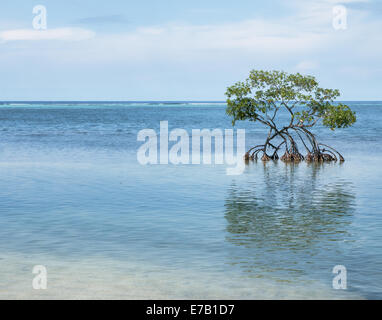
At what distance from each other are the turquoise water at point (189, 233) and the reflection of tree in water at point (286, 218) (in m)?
0.04

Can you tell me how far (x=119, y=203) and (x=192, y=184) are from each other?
5.65 meters

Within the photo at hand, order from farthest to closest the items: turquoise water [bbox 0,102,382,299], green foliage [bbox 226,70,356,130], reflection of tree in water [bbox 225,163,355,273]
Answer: green foliage [bbox 226,70,356,130] → reflection of tree in water [bbox 225,163,355,273] → turquoise water [bbox 0,102,382,299]

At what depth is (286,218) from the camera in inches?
763

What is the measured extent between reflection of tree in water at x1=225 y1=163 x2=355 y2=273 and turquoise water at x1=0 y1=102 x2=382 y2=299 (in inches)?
1.5

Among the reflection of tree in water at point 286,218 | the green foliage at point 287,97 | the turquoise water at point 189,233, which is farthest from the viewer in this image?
the green foliage at point 287,97

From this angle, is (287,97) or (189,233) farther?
(287,97)

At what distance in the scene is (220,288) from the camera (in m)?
12.4

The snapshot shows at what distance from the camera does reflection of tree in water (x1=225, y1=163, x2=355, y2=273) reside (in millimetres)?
14836

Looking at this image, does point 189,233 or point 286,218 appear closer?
point 189,233

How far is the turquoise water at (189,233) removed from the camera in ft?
41.4

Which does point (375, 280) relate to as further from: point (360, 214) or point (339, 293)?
point (360, 214)

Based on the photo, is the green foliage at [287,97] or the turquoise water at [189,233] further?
the green foliage at [287,97]

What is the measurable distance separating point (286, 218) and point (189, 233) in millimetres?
3961
